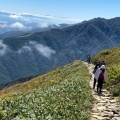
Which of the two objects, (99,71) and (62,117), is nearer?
(62,117)

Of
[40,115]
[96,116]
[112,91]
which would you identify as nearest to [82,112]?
[96,116]

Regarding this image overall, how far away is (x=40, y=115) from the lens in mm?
14289

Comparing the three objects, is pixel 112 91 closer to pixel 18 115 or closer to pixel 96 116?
pixel 96 116

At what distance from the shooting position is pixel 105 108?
21.5 metres

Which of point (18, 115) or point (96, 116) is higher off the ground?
point (18, 115)

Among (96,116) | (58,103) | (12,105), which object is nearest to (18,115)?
(12,105)

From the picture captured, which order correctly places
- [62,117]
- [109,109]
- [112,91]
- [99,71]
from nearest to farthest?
[62,117] < [109,109] < [112,91] < [99,71]

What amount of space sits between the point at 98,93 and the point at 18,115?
54.3 ft

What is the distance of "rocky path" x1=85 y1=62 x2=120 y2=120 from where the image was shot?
62.5 feet

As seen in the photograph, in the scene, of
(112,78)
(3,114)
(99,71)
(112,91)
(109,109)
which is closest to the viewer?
(3,114)

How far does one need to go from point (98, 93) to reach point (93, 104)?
5.61 meters

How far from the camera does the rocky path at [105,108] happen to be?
62.5 ft

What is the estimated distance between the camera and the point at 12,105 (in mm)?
14812

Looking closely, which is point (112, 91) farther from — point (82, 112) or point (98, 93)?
point (82, 112)
